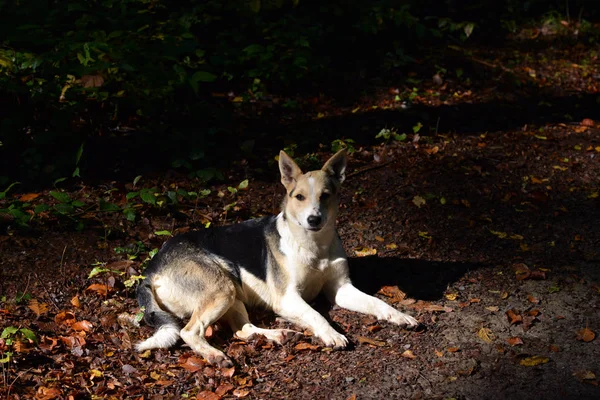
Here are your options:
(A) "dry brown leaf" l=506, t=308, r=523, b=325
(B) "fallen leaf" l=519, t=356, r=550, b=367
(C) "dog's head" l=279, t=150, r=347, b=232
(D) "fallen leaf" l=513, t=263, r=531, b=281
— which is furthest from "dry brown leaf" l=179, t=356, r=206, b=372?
(D) "fallen leaf" l=513, t=263, r=531, b=281

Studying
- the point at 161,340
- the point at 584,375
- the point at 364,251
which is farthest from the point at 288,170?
the point at 584,375

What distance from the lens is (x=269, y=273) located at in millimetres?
6156

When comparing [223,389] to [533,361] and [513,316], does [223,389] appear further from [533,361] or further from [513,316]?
[513,316]

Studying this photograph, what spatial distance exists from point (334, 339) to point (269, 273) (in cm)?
104

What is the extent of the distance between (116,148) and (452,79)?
6446 millimetres

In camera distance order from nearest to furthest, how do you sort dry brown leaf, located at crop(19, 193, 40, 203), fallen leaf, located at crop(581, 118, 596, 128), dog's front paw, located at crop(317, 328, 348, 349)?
dog's front paw, located at crop(317, 328, 348, 349), dry brown leaf, located at crop(19, 193, 40, 203), fallen leaf, located at crop(581, 118, 596, 128)

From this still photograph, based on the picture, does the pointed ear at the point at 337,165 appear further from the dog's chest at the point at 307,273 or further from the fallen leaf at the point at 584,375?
the fallen leaf at the point at 584,375

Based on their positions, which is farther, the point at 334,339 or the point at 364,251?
the point at 364,251

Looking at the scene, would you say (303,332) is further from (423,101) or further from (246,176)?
(423,101)

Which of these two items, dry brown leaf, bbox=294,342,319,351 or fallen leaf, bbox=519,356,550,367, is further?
dry brown leaf, bbox=294,342,319,351

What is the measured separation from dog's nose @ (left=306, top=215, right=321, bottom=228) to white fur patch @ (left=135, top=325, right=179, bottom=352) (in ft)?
4.99

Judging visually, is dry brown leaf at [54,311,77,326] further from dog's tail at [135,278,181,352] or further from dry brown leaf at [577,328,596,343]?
dry brown leaf at [577,328,596,343]

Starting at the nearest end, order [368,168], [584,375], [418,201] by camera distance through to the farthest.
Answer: [584,375] < [418,201] < [368,168]

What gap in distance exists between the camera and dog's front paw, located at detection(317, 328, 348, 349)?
5410 millimetres
